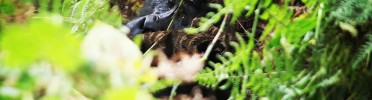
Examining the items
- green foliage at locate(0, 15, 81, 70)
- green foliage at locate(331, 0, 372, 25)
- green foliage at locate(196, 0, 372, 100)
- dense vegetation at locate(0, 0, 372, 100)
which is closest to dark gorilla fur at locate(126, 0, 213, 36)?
dense vegetation at locate(0, 0, 372, 100)

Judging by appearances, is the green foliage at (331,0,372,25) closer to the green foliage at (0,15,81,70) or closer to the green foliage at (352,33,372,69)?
the green foliage at (352,33,372,69)

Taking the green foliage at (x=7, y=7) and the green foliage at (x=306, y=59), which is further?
the green foliage at (x=306, y=59)

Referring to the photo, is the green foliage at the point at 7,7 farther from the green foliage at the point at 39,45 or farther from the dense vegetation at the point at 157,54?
the green foliage at the point at 39,45

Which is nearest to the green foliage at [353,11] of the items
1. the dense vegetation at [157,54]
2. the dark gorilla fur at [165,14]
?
the dense vegetation at [157,54]


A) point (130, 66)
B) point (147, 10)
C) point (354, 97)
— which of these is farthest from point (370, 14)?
point (147, 10)

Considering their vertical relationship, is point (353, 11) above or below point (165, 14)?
below

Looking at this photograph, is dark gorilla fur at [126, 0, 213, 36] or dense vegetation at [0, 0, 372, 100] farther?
dark gorilla fur at [126, 0, 213, 36]

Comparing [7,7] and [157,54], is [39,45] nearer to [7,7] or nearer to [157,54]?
[7,7]

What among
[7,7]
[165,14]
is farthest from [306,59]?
[165,14]
